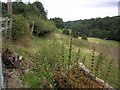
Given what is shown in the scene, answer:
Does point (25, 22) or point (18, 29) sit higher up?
point (25, 22)

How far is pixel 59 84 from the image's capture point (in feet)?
20.8

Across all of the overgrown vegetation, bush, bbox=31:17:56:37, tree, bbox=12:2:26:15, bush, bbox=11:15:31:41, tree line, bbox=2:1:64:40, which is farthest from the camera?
tree, bbox=12:2:26:15

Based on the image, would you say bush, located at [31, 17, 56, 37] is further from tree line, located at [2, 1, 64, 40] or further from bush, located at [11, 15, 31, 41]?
bush, located at [11, 15, 31, 41]

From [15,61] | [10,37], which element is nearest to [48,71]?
[15,61]

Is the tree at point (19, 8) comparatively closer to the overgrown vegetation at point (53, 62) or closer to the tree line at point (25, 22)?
the tree line at point (25, 22)

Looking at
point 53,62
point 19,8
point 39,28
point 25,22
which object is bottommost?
point 53,62

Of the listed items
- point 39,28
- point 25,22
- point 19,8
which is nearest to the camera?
point 25,22

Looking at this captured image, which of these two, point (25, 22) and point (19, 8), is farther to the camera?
point (19, 8)

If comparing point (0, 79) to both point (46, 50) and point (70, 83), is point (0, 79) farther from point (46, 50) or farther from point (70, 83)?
point (46, 50)

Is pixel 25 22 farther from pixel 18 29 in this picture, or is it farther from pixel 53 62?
pixel 53 62

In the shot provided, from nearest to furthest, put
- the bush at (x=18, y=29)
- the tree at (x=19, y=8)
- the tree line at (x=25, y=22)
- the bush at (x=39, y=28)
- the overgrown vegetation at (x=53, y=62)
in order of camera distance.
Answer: the overgrown vegetation at (x=53, y=62) → the bush at (x=18, y=29) → the tree line at (x=25, y=22) → the bush at (x=39, y=28) → the tree at (x=19, y=8)

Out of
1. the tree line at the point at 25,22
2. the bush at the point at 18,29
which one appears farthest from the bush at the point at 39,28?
the bush at the point at 18,29

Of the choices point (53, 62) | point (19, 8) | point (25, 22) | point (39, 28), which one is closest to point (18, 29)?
point (25, 22)

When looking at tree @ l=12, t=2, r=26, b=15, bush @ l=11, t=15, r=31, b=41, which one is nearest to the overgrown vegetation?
bush @ l=11, t=15, r=31, b=41
